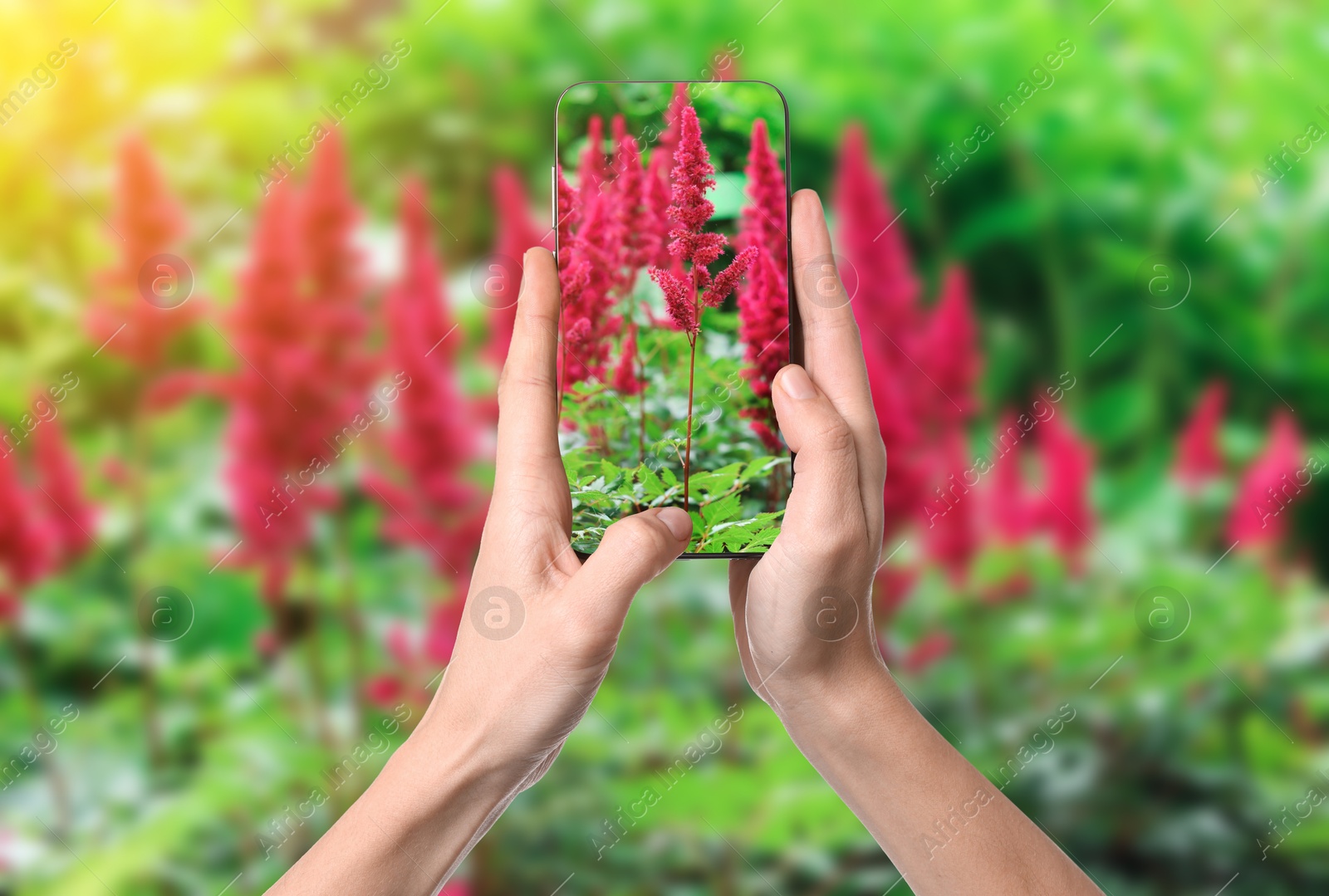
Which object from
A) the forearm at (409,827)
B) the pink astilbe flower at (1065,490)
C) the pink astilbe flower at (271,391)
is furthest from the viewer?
the pink astilbe flower at (1065,490)

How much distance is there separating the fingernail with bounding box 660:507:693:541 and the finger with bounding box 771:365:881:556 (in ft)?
0.13

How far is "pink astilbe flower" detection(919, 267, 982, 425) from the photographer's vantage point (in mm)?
680

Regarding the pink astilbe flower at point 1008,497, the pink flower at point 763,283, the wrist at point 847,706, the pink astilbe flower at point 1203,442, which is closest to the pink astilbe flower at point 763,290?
the pink flower at point 763,283

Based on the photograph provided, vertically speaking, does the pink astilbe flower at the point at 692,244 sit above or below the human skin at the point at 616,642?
above

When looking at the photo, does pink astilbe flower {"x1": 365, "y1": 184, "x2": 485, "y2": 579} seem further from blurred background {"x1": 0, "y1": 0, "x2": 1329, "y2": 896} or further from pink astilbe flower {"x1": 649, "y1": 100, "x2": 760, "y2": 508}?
pink astilbe flower {"x1": 649, "y1": 100, "x2": 760, "y2": 508}

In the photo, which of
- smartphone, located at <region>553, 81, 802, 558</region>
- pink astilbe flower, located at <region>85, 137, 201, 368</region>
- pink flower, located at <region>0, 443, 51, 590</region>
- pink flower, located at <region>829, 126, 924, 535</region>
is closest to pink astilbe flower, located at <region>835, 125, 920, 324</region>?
pink flower, located at <region>829, 126, 924, 535</region>

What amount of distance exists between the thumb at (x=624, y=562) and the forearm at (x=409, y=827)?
0.08 metres

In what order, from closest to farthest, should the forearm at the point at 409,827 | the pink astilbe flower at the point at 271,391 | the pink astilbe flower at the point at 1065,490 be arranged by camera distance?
the forearm at the point at 409,827 < the pink astilbe flower at the point at 271,391 < the pink astilbe flower at the point at 1065,490

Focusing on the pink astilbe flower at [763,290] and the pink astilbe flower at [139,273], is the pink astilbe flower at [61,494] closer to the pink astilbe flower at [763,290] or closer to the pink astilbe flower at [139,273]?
the pink astilbe flower at [139,273]

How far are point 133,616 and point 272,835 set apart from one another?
0.58 ft

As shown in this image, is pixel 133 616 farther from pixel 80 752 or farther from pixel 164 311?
pixel 164 311

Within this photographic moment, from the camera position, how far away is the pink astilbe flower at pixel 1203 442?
2.44ft

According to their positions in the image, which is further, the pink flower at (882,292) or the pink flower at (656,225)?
the pink flower at (882,292)

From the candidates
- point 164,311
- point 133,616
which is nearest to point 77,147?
point 164,311
